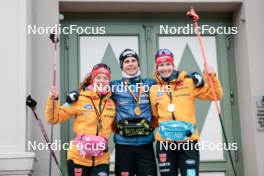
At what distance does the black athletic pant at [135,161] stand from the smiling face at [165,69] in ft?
2.35

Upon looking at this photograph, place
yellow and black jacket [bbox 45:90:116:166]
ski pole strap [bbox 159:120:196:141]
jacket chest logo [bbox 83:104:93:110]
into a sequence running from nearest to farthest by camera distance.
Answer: ski pole strap [bbox 159:120:196:141], yellow and black jacket [bbox 45:90:116:166], jacket chest logo [bbox 83:104:93:110]

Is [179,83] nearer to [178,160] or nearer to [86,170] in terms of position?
[178,160]

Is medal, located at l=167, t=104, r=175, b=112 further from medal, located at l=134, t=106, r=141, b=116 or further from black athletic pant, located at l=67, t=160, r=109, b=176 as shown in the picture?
black athletic pant, located at l=67, t=160, r=109, b=176

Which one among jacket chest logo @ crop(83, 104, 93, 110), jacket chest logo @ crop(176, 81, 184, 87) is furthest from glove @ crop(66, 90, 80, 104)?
jacket chest logo @ crop(176, 81, 184, 87)

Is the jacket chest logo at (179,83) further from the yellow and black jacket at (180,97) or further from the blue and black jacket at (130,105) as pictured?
the blue and black jacket at (130,105)

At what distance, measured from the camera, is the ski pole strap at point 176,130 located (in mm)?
5965

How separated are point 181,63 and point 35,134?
6.73 ft

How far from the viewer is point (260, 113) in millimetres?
7516

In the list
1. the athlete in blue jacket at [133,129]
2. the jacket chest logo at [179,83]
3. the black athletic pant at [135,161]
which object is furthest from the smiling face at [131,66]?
the black athletic pant at [135,161]

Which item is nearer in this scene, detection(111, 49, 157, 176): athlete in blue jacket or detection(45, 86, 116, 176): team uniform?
detection(45, 86, 116, 176): team uniform

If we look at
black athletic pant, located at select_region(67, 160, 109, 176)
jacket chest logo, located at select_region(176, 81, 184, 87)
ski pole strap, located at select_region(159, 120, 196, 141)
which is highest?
jacket chest logo, located at select_region(176, 81, 184, 87)

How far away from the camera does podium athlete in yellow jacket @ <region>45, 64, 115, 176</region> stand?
6.03 meters

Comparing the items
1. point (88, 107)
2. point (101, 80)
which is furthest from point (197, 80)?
point (88, 107)

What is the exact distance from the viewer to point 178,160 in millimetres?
6098
